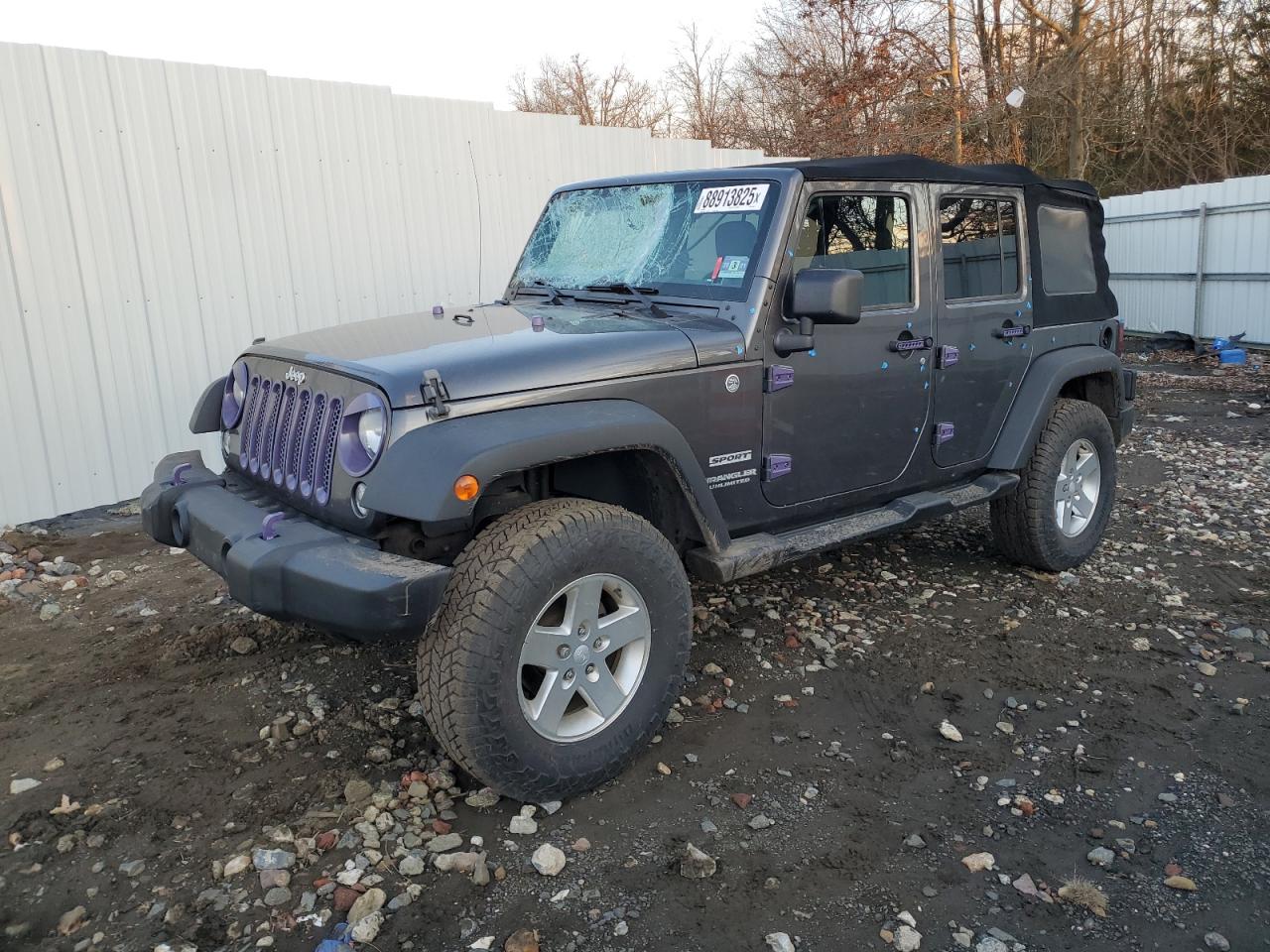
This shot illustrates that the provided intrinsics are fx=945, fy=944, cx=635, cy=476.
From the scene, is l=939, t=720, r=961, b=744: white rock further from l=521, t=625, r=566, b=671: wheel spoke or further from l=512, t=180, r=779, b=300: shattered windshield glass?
l=512, t=180, r=779, b=300: shattered windshield glass

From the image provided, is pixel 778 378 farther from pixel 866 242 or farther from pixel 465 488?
pixel 465 488

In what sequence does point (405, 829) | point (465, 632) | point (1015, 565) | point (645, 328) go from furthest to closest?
point (1015, 565)
point (645, 328)
point (405, 829)
point (465, 632)

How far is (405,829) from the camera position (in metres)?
2.90

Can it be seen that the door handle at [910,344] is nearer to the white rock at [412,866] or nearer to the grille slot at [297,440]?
the grille slot at [297,440]

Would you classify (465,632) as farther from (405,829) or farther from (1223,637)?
(1223,637)

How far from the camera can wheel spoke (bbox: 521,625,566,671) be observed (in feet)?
9.45

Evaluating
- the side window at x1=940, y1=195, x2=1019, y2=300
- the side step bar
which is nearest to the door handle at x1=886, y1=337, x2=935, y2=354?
the side window at x1=940, y1=195, x2=1019, y2=300

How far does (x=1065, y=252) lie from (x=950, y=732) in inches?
114

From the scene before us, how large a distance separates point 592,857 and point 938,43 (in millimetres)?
20642

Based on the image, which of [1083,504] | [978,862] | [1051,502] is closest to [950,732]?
[978,862]

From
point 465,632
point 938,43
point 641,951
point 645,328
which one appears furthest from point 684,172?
point 938,43

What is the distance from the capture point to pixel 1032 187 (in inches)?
190

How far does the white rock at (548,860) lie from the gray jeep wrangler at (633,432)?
0.21 m

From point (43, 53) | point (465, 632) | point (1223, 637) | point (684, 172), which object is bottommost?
point (1223, 637)
